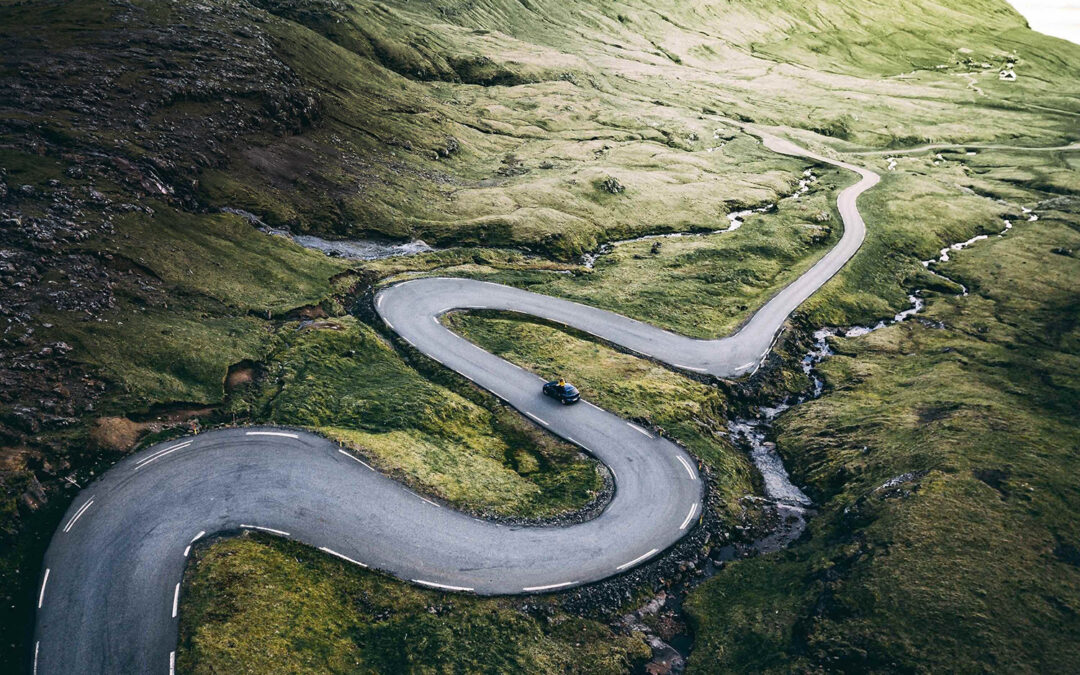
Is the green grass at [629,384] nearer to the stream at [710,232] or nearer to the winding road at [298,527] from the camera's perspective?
the winding road at [298,527]

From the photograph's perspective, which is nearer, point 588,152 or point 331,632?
point 331,632

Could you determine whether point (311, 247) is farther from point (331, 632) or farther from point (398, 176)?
point (331, 632)

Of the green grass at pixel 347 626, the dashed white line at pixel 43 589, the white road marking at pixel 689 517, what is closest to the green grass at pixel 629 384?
the white road marking at pixel 689 517

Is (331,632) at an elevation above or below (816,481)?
below

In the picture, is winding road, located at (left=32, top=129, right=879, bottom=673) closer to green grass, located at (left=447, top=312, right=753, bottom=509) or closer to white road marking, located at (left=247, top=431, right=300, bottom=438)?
white road marking, located at (left=247, top=431, right=300, bottom=438)

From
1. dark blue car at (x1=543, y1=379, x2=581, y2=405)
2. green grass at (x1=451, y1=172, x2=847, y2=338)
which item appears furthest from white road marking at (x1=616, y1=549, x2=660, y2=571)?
green grass at (x1=451, y1=172, x2=847, y2=338)

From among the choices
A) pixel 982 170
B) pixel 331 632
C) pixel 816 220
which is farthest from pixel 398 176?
pixel 982 170
